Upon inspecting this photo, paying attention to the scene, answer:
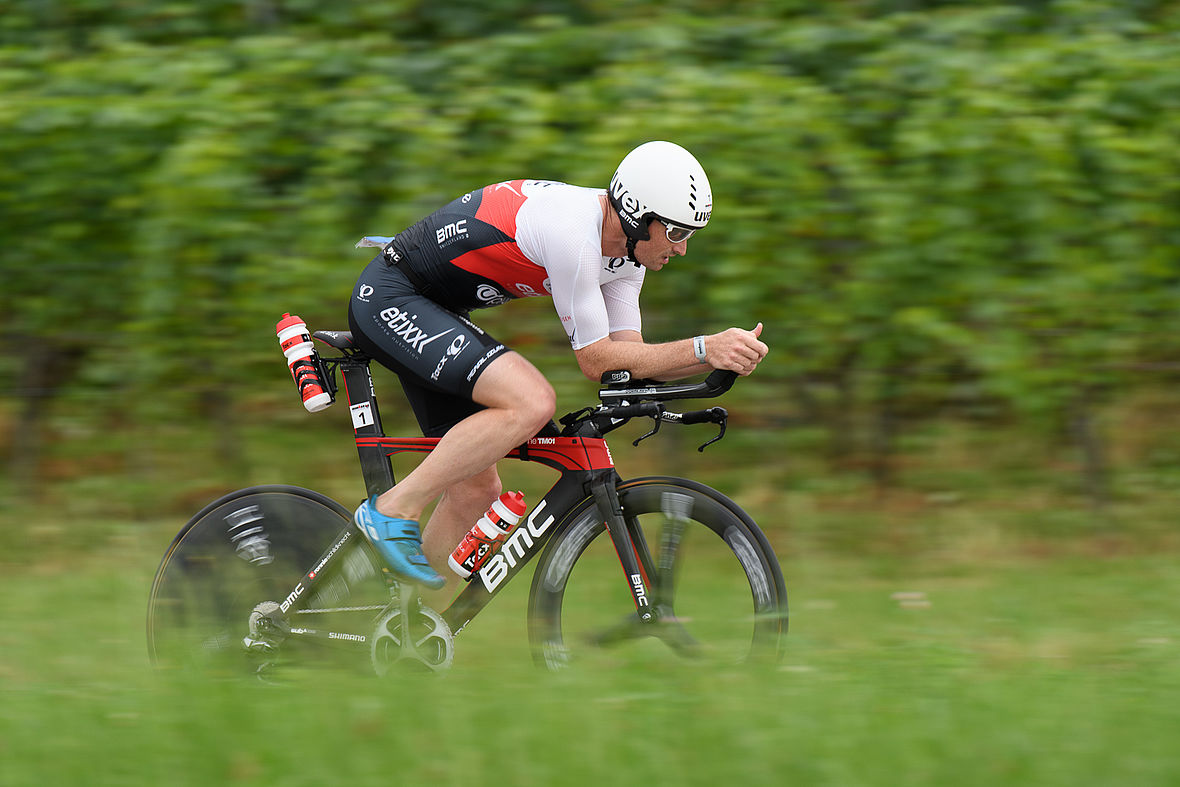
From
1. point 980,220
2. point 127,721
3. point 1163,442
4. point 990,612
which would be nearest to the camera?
point 127,721

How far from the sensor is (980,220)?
19.9 feet

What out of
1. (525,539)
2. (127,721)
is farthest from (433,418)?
(127,721)

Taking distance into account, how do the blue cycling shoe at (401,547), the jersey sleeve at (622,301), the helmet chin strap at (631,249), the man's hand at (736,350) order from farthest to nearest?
the jersey sleeve at (622,301)
the blue cycling shoe at (401,547)
the helmet chin strap at (631,249)
the man's hand at (736,350)

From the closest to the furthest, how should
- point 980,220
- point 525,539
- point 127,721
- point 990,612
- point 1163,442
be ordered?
1. point 127,721
2. point 525,539
3. point 990,612
4. point 980,220
5. point 1163,442

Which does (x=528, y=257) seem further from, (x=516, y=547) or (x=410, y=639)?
(x=410, y=639)

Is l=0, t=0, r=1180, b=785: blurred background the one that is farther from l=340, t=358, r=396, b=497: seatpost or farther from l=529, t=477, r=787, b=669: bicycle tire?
l=340, t=358, r=396, b=497: seatpost

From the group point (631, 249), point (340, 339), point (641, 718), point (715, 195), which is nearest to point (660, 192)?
point (631, 249)

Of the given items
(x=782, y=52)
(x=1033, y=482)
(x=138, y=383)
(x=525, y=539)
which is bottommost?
(x=1033, y=482)

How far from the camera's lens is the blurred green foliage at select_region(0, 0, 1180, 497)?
599 centimetres

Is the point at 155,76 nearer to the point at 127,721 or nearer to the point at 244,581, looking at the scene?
the point at 244,581

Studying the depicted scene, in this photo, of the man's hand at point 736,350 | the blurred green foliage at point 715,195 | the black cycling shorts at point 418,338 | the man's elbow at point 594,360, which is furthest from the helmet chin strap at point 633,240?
the blurred green foliage at point 715,195

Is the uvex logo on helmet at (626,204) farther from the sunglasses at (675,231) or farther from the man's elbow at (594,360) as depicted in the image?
the man's elbow at (594,360)

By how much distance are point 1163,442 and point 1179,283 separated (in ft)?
2.83

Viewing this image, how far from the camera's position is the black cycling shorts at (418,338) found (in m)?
4.38
